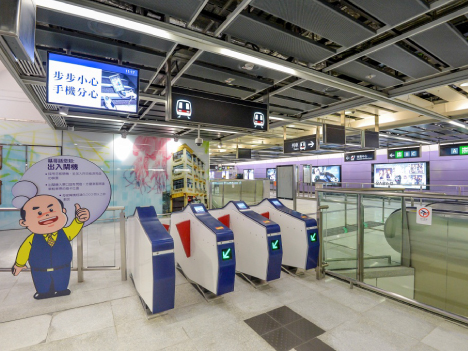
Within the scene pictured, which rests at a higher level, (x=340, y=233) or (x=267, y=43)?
(x=267, y=43)

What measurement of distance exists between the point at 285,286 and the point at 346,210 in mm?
1496

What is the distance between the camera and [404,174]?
11.8 metres

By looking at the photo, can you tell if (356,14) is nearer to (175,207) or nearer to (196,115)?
(196,115)

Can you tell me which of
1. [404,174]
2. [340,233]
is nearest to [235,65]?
[340,233]

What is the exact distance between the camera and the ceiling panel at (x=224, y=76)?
369 centimetres

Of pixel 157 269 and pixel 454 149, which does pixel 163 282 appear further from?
pixel 454 149

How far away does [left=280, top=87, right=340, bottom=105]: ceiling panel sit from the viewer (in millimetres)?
4641

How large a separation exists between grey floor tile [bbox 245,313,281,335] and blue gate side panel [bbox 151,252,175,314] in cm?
85

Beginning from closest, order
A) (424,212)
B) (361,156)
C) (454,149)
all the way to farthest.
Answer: (424,212) < (454,149) < (361,156)

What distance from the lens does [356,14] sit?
2734 mm

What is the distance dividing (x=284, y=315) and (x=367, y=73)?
3.60 meters

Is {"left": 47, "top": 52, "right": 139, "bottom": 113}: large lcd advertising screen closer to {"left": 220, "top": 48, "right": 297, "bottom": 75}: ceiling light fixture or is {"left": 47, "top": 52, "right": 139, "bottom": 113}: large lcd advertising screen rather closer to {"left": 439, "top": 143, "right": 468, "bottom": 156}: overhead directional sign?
{"left": 220, "top": 48, "right": 297, "bottom": 75}: ceiling light fixture

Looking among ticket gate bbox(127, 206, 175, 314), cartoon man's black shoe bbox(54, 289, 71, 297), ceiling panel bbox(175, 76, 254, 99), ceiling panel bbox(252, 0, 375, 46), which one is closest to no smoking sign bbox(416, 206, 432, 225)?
ceiling panel bbox(252, 0, 375, 46)

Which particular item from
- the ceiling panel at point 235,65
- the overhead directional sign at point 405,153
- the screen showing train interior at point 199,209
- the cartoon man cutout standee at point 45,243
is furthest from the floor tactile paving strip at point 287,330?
the overhead directional sign at point 405,153
